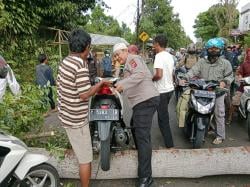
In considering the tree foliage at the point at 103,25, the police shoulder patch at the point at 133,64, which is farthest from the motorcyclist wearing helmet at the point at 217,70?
the tree foliage at the point at 103,25

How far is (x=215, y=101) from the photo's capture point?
18.3 ft

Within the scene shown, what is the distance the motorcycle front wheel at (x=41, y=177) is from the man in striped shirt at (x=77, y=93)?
32cm

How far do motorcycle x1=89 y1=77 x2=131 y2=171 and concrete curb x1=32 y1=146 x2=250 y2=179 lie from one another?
225 millimetres

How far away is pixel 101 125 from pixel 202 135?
1.75m

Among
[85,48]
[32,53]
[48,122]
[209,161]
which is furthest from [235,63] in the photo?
[85,48]

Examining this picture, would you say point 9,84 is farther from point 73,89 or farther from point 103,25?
point 103,25

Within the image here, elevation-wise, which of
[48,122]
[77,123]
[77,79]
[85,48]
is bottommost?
[48,122]

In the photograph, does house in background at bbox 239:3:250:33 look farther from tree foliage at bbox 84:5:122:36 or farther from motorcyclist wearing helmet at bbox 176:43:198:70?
motorcyclist wearing helmet at bbox 176:43:198:70

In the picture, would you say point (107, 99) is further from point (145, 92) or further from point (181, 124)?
point (181, 124)

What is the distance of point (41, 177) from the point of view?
395 centimetres

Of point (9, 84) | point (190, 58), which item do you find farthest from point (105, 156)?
point (190, 58)

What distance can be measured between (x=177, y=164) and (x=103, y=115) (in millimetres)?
1111

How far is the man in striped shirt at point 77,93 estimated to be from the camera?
3691 millimetres

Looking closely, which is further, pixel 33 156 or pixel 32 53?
pixel 32 53
